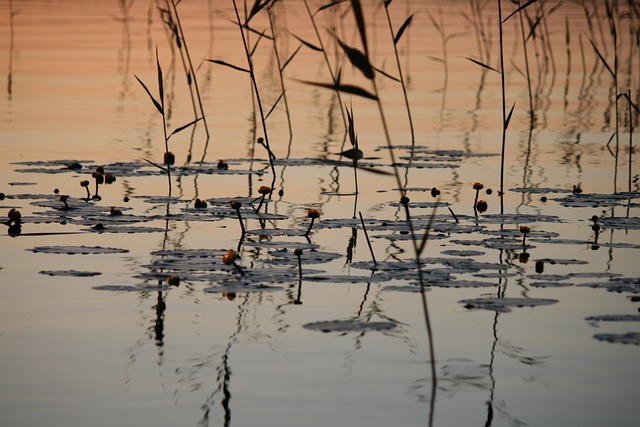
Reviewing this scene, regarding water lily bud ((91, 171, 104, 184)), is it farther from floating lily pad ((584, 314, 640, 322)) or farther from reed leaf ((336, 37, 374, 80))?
reed leaf ((336, 37, 374, 80))

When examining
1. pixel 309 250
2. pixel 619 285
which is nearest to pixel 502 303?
pixel 619 285

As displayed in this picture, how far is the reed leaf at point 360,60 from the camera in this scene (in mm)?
2787

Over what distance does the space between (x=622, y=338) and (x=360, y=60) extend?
3.57 ft

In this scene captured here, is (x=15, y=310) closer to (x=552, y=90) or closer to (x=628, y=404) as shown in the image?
(x=628, y=404)

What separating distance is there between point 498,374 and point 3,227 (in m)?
2.44

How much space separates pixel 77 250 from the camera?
4.23 m

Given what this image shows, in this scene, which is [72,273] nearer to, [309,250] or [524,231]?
[309,250]

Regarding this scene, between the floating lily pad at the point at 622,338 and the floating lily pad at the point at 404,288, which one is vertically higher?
the floating lily pad at the point at 404,288

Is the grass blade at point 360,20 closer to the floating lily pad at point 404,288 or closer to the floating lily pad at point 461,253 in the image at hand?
the floating lily pad at point 404,288

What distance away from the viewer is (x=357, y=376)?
303cm

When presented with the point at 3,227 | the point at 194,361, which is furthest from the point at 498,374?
the point at 3,227

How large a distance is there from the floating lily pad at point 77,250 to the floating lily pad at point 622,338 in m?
1.79

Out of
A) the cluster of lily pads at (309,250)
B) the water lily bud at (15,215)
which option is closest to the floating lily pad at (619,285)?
the cluster of lily pads at (309,250)

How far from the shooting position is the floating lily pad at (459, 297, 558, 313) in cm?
358
